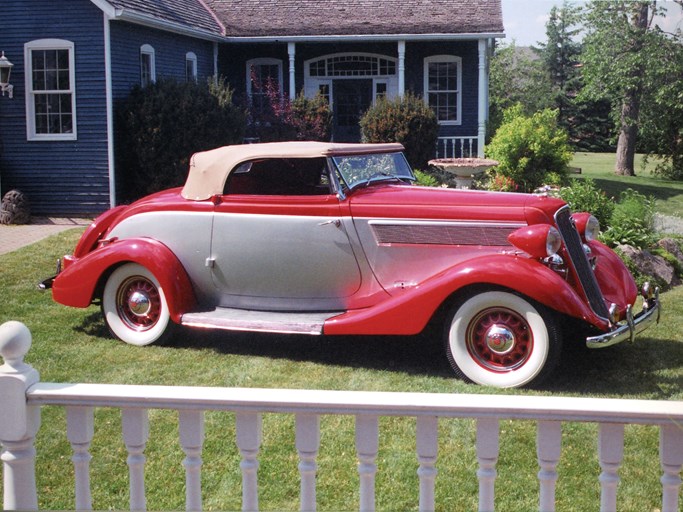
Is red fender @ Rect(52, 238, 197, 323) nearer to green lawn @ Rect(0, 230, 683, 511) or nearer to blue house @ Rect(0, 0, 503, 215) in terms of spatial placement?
green lawn @ Rect(0, 230, 683, 511)

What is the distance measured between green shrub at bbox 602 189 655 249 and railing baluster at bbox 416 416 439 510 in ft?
27.2

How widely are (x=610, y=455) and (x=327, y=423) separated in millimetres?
3009

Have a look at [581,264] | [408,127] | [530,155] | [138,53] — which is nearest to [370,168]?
[581,264]

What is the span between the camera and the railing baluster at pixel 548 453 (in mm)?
2709

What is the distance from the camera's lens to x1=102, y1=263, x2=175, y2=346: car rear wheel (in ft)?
24.1

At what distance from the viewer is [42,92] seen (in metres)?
16.5

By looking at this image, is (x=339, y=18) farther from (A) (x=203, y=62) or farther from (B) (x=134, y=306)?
(B) (x=134, y=306)

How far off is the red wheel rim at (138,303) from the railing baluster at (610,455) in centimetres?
517

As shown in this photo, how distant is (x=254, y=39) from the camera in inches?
879

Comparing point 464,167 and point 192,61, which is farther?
point 192,61

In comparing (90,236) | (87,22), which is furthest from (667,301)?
(87,22)

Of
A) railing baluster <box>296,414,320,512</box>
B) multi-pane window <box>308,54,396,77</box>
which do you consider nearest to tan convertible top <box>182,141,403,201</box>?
railing baluster <box>296,414,320,512</box>

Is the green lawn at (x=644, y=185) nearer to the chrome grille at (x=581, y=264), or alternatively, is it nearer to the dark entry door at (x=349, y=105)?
the dark entry door at (x=349, y=105)

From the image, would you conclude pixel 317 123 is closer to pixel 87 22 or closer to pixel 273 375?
pixel 87 22
